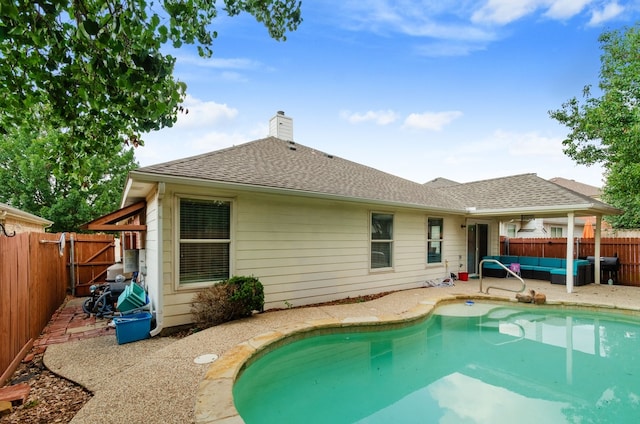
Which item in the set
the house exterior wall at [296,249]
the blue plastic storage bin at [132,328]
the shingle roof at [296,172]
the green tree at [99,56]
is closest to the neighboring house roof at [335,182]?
the shingle roof at [296,172]

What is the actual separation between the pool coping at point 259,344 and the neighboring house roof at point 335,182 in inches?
105

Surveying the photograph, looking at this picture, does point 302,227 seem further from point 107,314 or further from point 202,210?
point 107,314

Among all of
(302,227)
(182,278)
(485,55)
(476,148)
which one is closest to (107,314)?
Result: (182,278)

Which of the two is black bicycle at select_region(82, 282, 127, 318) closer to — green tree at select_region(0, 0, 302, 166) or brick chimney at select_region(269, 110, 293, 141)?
green tree at select_region(0, 0, 302, 166)

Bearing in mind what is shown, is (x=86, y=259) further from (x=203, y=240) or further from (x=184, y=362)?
(x=184, y=362)

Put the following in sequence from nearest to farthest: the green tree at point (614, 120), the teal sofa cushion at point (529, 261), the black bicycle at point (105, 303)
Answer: the black bicycle at point (105, 303), the green tree at point (614, 120), the teal sofa cushion at point (529, 261)

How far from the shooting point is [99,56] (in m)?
2.60

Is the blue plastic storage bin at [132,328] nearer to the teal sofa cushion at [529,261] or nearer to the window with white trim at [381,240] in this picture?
the window with white trim at [381,240]

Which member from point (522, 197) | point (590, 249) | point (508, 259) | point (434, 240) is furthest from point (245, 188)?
point (590, 249)

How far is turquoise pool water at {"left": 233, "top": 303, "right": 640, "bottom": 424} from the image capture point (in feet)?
12.1

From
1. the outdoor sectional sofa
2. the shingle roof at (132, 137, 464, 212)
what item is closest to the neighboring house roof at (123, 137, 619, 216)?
the shingle roof at (132, 137, 464, 212)

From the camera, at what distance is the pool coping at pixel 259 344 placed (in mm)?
2762

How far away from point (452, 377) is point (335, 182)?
5.14 m

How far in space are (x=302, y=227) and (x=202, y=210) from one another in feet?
7.41
